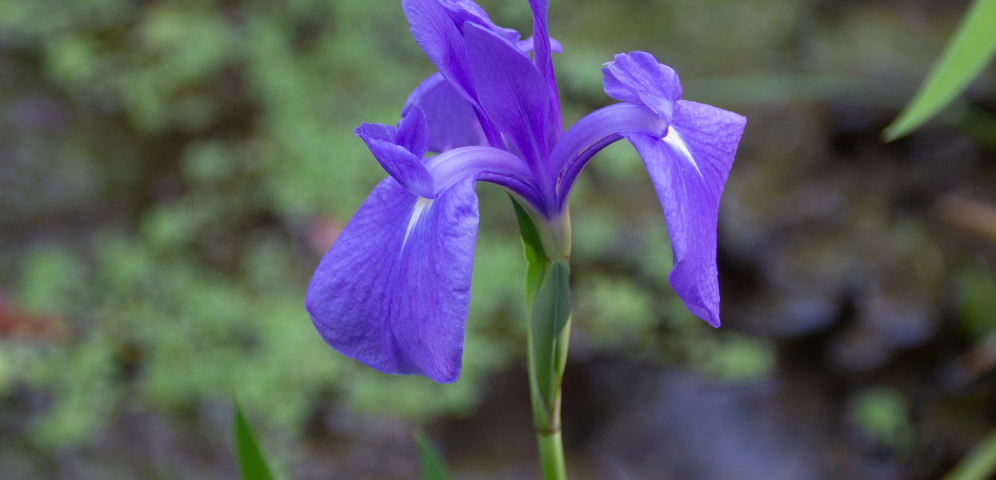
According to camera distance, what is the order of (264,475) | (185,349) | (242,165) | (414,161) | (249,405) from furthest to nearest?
(242,165), (185,349), (249,405), (264,475), (414,161)

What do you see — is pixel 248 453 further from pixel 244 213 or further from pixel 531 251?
pixel 244 213

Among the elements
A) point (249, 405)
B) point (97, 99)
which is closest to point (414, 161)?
point (249, 405)

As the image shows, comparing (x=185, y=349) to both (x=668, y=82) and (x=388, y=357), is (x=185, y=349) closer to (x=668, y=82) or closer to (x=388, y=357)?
(x=388, y=357)

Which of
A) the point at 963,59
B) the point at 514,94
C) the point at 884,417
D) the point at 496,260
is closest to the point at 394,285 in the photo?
the point at 514,94

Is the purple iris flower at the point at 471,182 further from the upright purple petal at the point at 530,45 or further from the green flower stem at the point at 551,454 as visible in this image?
the green flower stem at the point at 551,454

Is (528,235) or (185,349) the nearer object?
(528,235)

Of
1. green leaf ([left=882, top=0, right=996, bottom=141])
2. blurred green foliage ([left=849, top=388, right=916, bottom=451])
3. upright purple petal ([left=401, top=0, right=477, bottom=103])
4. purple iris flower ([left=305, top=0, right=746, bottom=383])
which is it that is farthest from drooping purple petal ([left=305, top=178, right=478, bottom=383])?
blurred green foliage ([left=849, top=388, right=916, bottom=451])

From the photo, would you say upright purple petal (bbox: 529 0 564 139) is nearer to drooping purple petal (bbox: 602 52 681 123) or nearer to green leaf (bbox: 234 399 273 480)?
drooping purple petal (bbox: 602 52 681 123)
